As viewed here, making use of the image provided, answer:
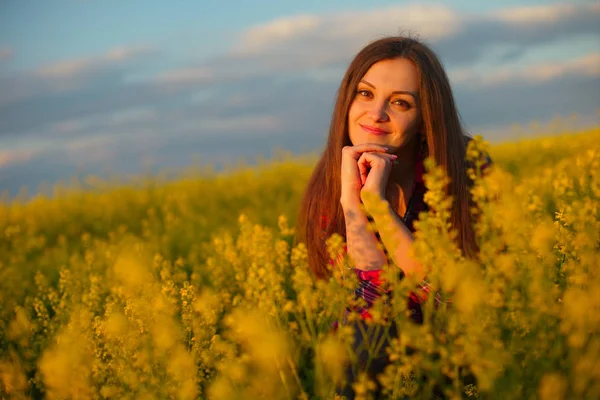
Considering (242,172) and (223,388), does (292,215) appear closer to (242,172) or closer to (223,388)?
(242,172)

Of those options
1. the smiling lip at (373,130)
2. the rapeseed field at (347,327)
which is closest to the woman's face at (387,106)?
the smiling lip at (373,130)

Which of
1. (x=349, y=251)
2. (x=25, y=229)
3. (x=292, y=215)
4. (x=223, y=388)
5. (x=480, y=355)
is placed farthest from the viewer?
(x=25, y=229)

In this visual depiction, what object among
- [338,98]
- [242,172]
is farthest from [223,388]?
[242,172]

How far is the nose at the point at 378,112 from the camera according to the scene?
12.0ft

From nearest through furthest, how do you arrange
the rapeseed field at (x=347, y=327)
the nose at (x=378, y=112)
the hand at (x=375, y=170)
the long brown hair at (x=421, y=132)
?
the rapeseed field at (x=347, y=327)
the hand at (x=375, y=170)
the nose at (x=378, y=112)
the long brown hair at (x=421, y=132)

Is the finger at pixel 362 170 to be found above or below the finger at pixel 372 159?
below

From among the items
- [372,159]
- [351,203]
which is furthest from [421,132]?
[351,203]

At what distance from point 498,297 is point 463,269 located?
26 centimetres

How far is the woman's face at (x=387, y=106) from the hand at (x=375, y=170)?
0.24m

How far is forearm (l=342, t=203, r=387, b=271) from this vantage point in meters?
3.29

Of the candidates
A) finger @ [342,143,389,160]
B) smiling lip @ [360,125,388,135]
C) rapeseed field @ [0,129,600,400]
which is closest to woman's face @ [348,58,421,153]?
smiling lip @ [360,125,388,135]

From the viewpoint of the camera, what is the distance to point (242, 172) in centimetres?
1170

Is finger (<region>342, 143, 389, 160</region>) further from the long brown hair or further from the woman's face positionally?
the long brown hair

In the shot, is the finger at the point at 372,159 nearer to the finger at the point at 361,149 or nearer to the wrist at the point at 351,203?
the finger at the point at 361,149
